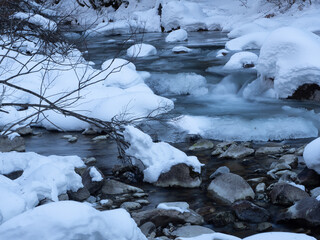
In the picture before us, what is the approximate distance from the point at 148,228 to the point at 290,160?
2.39 metres

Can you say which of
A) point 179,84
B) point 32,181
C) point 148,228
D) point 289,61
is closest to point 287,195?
point 148,228

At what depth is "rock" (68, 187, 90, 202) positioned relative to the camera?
14.8ft

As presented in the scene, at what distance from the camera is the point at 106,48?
16188 millimetres

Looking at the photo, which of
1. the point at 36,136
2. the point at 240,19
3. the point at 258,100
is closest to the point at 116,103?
the point at 36,136

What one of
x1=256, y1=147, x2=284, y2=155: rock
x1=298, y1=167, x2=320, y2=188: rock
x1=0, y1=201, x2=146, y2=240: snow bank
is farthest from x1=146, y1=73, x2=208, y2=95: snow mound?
x1=0, y1=201, x2=146, y2=240: snow bank

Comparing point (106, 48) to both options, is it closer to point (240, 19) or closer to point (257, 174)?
point (240, 19)


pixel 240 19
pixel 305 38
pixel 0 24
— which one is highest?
pixel 0 24

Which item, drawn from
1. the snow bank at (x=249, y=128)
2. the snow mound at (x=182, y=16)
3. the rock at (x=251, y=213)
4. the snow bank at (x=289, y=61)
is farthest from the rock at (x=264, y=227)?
the snow mound at (x=182, y=16)

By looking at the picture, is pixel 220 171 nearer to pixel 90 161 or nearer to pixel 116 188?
pixel 116 188

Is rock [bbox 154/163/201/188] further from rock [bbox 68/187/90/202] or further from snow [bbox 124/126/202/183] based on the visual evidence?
rock [bbox 68/187/90/202]

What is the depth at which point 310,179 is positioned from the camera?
479 cm

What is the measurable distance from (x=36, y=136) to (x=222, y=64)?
19.8 feet

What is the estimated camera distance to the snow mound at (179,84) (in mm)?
10055

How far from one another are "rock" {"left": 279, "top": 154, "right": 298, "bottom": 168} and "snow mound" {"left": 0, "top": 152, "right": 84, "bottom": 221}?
7.86ft
